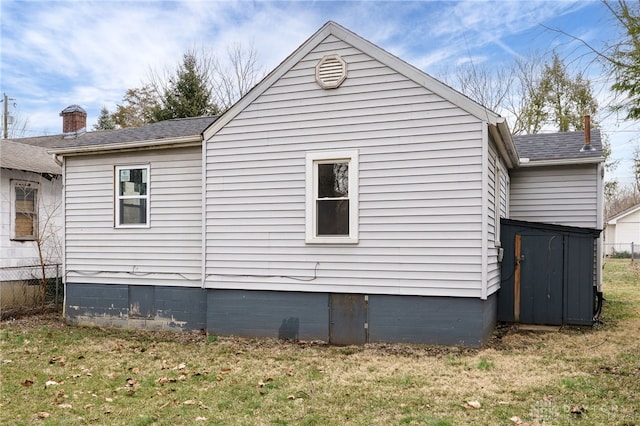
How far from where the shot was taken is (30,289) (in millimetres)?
11500

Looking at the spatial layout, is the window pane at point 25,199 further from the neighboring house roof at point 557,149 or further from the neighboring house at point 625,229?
the neighboring house at point 625,229

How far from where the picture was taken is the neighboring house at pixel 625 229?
33938 millimetres

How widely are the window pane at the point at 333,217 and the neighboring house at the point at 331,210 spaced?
2cm

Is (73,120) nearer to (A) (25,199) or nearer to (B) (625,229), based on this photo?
(A) (25,199)

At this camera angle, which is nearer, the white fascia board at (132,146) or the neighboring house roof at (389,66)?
the neighboring house roof at (389,66)

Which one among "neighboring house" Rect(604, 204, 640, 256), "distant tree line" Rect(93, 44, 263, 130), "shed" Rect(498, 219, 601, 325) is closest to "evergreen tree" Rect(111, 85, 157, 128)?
"distant tree line" Rect(93, 44, 263, 130)

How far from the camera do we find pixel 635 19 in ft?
17.3

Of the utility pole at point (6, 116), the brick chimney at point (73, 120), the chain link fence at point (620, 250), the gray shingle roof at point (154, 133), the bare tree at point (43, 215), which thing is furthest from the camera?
the chain link fence at point (620, 250)

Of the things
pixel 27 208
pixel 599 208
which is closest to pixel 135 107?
pixel 27 208

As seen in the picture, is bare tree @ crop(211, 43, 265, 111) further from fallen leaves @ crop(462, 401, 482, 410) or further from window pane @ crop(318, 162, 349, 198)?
fallen leaves @ crop(462, 401, 482, 410)

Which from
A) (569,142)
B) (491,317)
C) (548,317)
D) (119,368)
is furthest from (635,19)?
(119,368)

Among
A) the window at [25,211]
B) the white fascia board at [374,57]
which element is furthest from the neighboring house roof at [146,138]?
the window at [25,211]

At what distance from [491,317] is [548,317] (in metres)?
1.56

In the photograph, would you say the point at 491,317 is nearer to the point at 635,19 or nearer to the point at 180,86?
the point at 635,19
